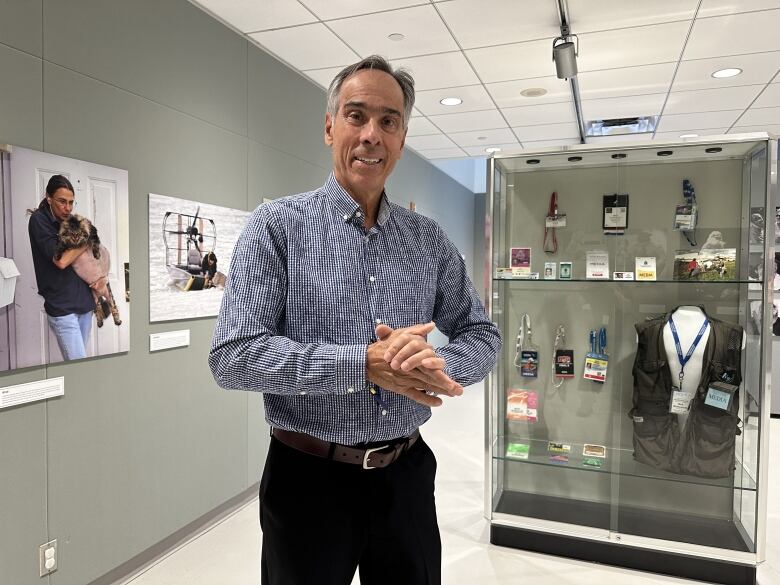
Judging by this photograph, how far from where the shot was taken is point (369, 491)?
119 centimetres

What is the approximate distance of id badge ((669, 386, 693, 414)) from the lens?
2632 millimetres

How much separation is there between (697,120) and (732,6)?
250 centimetres

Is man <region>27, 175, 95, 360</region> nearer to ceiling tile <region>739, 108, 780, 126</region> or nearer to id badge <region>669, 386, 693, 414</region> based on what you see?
id badge <region>669, 386, 693, 414</region>

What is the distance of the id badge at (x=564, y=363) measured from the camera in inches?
116

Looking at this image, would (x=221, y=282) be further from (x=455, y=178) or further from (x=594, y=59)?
(x=455, y=178)

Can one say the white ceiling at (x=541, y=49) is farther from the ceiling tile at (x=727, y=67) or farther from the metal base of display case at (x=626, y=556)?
the metal base of display case at (x=626, y=556)

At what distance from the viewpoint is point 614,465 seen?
286 centimetres

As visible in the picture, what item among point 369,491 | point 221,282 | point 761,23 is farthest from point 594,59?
point 369,491

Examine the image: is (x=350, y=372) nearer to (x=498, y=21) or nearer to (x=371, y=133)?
(x=371, y=133)

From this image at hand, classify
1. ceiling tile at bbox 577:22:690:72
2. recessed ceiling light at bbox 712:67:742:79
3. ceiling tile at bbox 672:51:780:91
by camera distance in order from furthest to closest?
recessed ceiling light at bbox 712:67:742:79 < ceiling tile at bbox 672:51:780:91 < ceiling tile at bbox 577:22:690:72

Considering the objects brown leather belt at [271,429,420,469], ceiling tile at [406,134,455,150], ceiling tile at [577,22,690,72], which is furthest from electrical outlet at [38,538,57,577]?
ceiling tile at [406,134,455,150]

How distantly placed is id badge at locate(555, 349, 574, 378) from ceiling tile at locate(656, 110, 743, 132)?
11.2 ft

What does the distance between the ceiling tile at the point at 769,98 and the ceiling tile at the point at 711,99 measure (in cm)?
6

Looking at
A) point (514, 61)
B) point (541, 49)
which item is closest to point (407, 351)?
point (541, 49)
